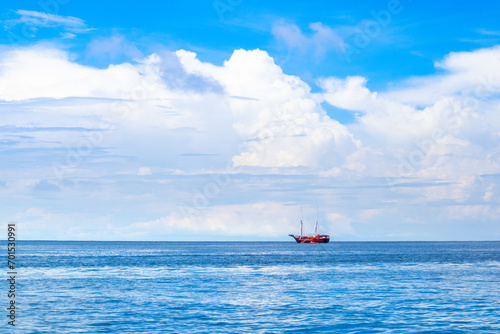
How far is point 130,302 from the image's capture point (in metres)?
54.1

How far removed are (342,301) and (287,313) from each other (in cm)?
909

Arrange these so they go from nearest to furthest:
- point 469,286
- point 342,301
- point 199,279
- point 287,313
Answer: point 287,313
point 342,301
point 469,286
point 199,279

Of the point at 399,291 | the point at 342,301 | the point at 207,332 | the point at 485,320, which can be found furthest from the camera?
the point at 399,291

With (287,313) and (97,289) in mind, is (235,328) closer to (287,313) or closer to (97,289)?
(287,313)

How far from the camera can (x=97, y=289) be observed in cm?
6588

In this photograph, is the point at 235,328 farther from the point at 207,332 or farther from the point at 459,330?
the point at 459,330

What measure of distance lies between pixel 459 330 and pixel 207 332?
18285mm

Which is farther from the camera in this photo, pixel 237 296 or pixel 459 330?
pixel 237 296

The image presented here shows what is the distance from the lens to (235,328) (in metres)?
40.7

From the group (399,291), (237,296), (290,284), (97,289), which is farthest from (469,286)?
(97,289)

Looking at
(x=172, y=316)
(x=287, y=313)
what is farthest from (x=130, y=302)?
(x=287, y=313)

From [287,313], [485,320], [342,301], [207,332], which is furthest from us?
[342,301]

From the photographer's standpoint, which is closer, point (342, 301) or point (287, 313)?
point (287, 313)

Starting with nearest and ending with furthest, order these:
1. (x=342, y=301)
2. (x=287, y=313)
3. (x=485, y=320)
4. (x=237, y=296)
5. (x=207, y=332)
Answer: (x=207, y=332)
(x=485, y=320)
(x=287, y=313)
(x=342, y=301)
(x=237, y=296)
